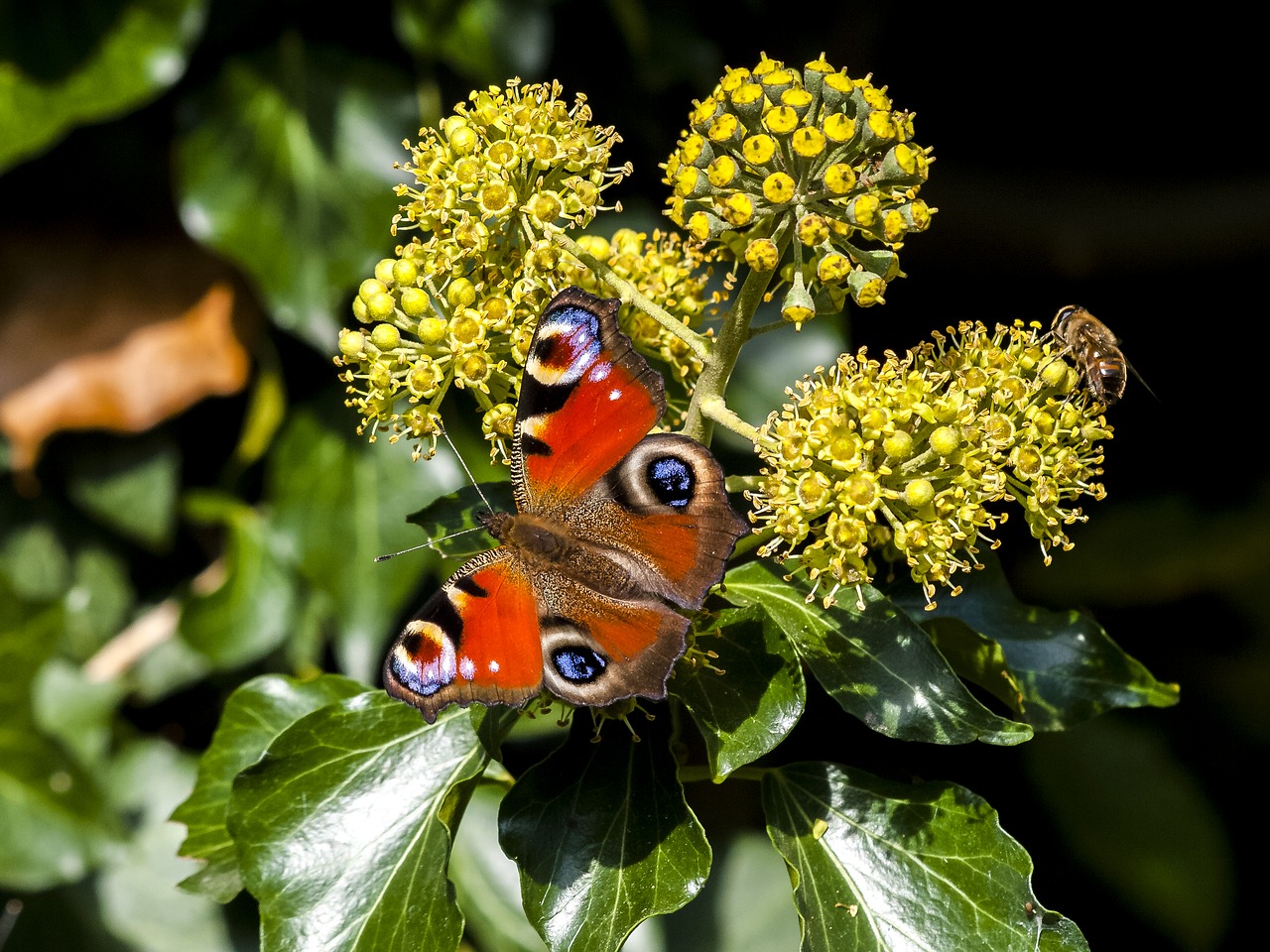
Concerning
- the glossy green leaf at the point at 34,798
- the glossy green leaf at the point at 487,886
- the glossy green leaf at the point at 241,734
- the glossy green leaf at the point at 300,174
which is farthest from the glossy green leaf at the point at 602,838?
the glossy green leaf at the point at 34,798

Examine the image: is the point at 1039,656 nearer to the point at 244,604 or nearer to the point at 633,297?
the point at 633,297

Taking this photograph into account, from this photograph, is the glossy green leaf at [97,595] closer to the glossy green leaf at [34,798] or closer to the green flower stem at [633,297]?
the glossy green leaf at [34,798]

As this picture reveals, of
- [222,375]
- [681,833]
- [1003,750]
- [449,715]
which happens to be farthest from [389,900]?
[1003,750]

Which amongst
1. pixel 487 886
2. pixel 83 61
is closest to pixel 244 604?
pixel 487 886

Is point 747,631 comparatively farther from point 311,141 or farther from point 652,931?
point 311,141

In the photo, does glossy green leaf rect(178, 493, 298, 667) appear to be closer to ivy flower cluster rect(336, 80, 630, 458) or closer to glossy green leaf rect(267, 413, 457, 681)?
glossy green leaf rect(267, 413, 457, 681)

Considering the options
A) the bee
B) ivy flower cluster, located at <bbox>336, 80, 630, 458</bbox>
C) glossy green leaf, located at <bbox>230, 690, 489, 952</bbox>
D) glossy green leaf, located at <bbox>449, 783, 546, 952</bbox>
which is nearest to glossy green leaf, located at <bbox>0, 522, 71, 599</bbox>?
glossy green leaf, located at <bbox>449, 783, 546, 952</bbox>
